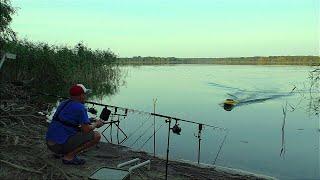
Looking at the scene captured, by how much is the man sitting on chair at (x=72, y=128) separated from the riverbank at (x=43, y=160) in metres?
0.29

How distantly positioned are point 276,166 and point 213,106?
13080mm

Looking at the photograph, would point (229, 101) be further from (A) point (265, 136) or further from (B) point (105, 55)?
(B) point (105, 55)

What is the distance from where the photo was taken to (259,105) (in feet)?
91.1

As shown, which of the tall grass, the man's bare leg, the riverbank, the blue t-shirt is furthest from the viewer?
the tall grass

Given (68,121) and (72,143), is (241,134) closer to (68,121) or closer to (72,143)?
(72,143)

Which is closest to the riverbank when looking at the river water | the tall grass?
the river water

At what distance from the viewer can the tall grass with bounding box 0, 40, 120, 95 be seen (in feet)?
77.8

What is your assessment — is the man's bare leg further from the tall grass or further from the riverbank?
the tall grass

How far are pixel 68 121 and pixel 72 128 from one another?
0.17 m

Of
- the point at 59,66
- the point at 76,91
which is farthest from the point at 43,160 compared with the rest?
the point at 59,66

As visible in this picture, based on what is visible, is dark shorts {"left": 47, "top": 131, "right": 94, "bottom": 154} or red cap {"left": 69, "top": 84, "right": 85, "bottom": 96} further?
dark shorts {"left": 47, "top": 131, "right": 94, "bottom": 154}

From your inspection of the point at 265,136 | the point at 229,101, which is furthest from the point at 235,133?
the point at 229,101

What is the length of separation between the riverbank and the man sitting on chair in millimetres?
295

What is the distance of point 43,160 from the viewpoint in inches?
291
